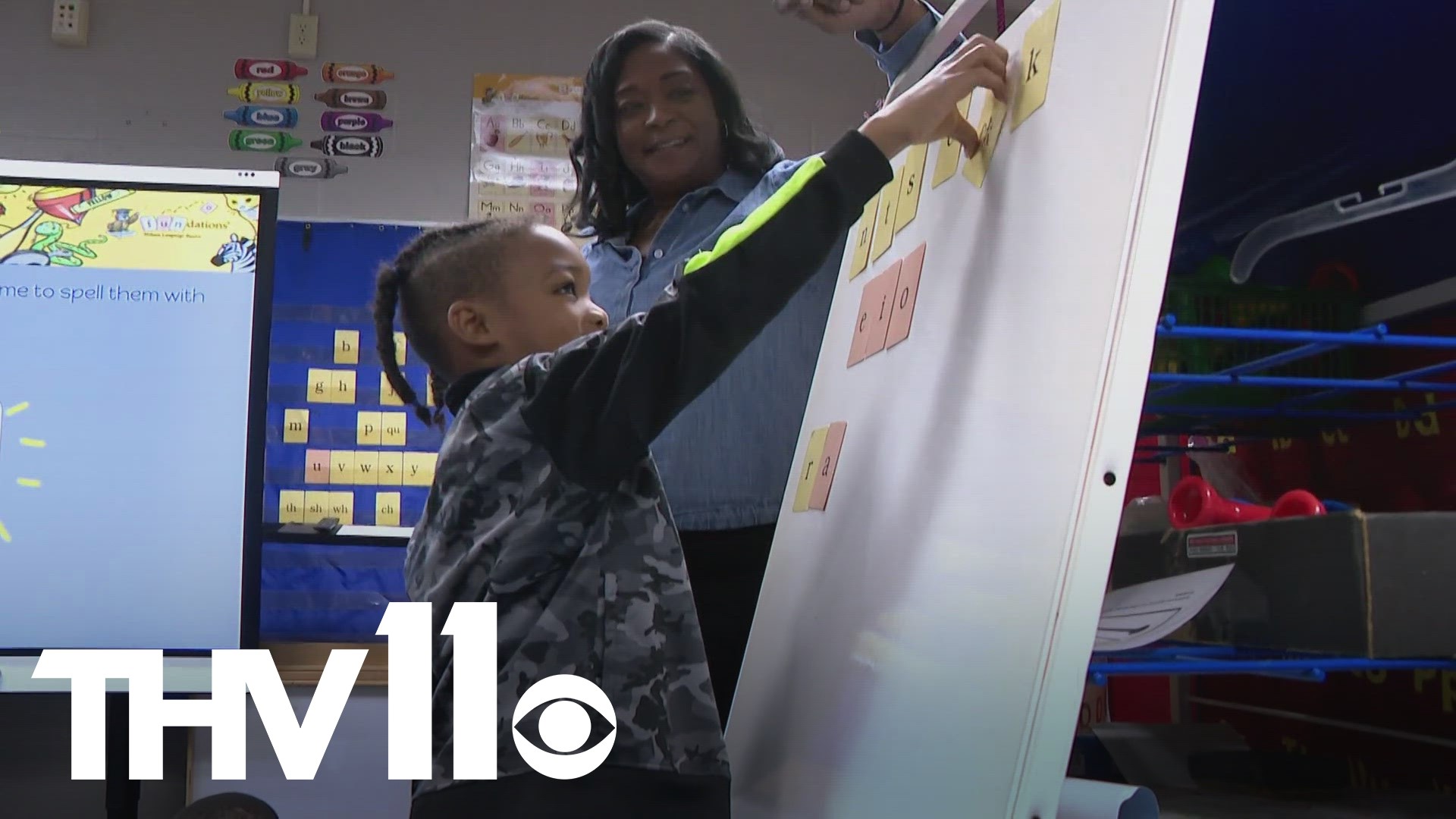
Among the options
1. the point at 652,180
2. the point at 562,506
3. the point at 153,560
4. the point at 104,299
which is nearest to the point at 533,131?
the point at 104,299

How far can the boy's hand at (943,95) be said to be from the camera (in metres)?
0.64

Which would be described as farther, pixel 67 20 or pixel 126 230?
pixel 67 20

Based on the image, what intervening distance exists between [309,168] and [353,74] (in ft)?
0.80

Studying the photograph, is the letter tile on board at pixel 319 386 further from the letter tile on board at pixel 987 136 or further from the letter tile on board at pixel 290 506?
the letter tile on board at pixel 987 136

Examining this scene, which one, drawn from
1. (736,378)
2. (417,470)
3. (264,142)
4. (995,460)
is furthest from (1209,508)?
(264,142)

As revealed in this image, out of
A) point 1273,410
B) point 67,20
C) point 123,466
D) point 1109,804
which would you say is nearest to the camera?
point 1109,804

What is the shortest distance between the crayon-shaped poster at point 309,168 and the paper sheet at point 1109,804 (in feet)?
7.35

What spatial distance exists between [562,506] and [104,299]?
132cm

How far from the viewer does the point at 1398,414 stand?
80 centimetres

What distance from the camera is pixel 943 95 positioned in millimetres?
646

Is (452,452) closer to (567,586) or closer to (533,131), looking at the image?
(567,586)

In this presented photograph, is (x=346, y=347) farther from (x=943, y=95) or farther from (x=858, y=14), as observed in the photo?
(x=943, y=95)

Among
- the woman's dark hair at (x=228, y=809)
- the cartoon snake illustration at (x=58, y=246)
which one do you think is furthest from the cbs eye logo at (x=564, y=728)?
the cartoon snake illustration at (x=58, y=246)

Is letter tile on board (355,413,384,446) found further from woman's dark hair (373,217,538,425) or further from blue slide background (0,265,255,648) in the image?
woman's dark hair (373,217,538,425)
